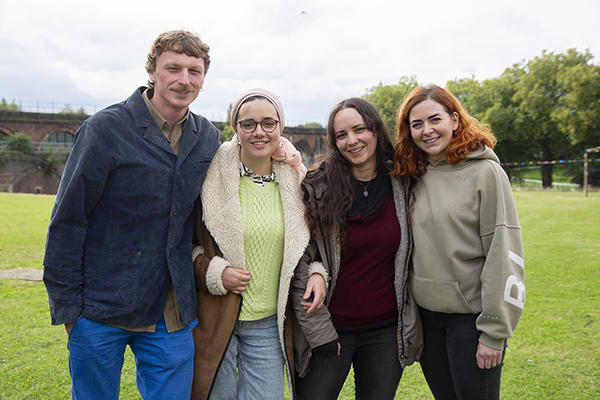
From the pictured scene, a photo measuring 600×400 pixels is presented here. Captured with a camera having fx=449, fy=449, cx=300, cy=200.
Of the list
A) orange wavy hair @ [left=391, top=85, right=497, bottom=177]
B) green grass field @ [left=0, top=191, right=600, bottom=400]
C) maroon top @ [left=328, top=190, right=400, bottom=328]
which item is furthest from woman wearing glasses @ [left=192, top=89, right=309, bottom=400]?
green grass field @ [left=0, top=191, right=600, bottom=400]

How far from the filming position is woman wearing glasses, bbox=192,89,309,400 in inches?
98.3

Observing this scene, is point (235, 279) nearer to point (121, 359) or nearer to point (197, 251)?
point (197, 251)

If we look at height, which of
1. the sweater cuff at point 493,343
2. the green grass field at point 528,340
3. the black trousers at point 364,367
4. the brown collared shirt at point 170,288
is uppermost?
the brown collared shirt at point 170,288

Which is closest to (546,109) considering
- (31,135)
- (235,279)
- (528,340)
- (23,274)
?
(528,340)

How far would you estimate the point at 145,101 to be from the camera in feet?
8.27

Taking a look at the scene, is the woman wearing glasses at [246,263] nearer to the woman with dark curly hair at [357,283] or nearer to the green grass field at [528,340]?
the woman with dark curly hair at [357,283]

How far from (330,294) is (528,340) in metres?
3.45

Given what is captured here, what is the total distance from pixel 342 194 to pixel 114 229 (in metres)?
1.27

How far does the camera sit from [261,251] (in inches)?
100

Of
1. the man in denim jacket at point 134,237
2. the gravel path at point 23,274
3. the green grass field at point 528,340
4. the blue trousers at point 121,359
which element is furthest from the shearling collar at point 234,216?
the gravel path at point 23,274

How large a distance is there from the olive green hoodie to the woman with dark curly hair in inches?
5.2

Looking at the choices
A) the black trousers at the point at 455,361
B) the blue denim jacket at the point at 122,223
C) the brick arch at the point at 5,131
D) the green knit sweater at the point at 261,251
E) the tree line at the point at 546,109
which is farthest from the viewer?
the brick arch at the point at 5,131

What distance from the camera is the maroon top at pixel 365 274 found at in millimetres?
2627

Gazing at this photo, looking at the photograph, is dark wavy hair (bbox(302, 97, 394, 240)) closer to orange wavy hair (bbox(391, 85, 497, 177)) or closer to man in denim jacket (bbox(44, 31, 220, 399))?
orange wavy hair (bbox(391, 85, 497, 177))
